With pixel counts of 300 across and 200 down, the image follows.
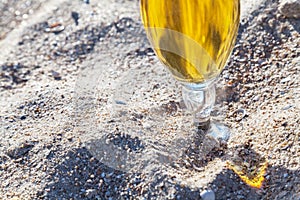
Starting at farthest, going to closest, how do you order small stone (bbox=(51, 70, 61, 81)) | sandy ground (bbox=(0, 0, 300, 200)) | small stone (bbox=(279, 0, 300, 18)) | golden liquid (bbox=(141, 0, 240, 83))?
1. small stone (bbox=(51, 70, 61, 81))
2. small stone (bbox=(279, 0, 300, 18))
3. sandy ground (bbox=(0, 0, 300, 200))
4. golden liquid (bbox=(141, 0, 240, 83))

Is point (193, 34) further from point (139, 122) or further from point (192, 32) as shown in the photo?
point (139, 122)

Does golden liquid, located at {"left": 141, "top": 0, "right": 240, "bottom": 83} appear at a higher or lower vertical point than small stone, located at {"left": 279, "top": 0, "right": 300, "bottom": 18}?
higher

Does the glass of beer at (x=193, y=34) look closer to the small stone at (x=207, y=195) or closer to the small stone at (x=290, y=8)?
the small stone at (x=207, y=195)

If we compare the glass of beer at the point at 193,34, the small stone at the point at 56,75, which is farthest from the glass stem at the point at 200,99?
the small stone at the point at 56,75

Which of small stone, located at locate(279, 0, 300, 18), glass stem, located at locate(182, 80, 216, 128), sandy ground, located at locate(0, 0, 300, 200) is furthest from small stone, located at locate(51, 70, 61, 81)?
small stone, located at locate(279, 0, 300, 18)

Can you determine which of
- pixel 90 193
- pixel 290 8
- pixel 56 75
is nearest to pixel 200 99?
pixel 90 193

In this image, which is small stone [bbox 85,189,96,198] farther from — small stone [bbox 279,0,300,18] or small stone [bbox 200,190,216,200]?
small stone [bbox 279,0,300,18]

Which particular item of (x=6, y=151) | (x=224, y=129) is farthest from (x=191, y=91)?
(x=6, y=151)

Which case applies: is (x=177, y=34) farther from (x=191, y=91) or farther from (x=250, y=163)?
(x=250, y=163)
